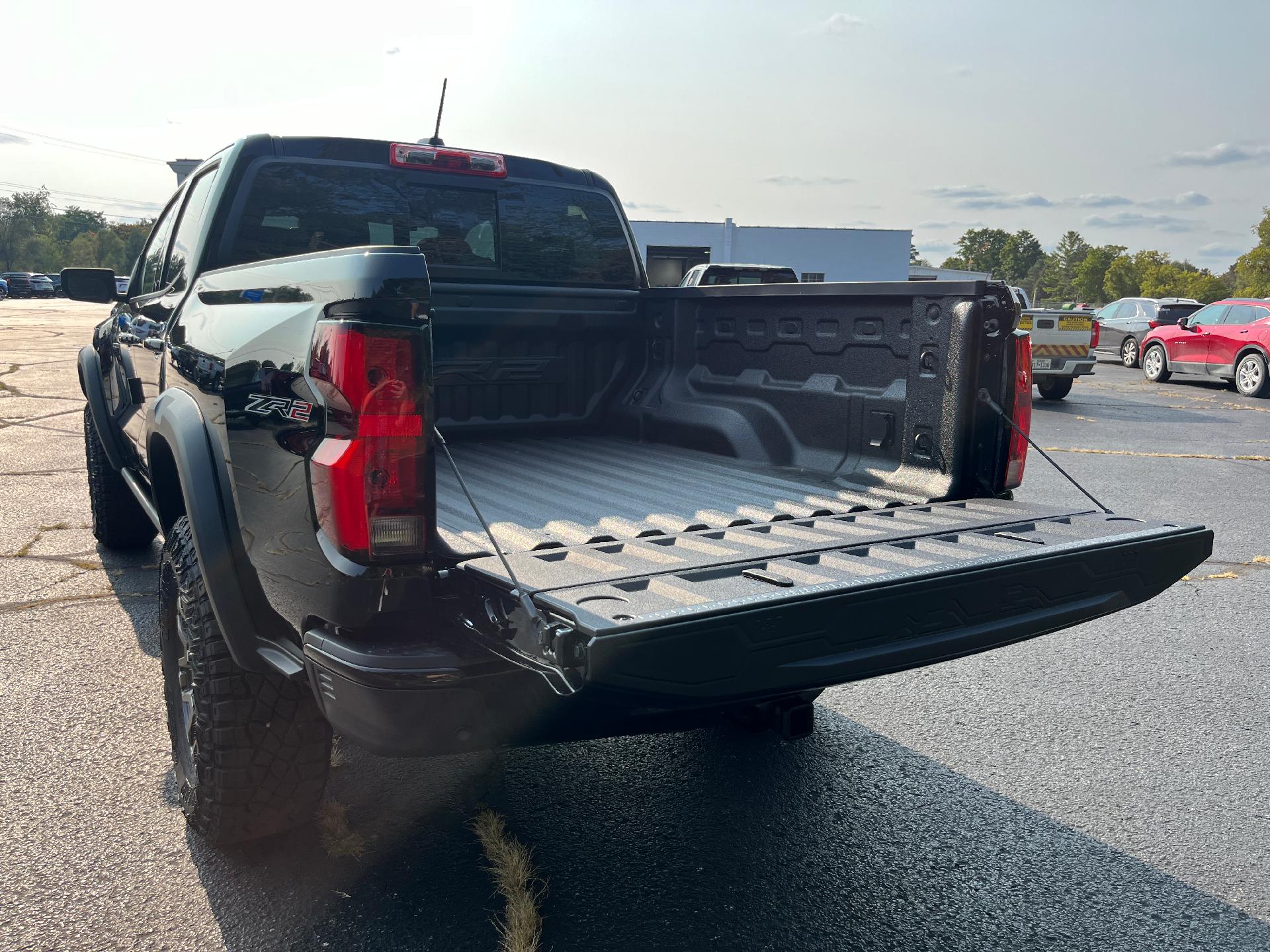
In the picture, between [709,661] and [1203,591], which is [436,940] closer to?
[709,661]

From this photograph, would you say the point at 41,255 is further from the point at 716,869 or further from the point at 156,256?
the point at 716,869

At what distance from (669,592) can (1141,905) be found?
5.64 feet

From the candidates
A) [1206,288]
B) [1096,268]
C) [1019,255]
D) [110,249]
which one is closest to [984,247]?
[1019,255]

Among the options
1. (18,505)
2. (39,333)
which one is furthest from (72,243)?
(18,505)

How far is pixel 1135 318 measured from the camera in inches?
923

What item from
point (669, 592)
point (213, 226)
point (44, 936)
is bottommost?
point (44, 936)

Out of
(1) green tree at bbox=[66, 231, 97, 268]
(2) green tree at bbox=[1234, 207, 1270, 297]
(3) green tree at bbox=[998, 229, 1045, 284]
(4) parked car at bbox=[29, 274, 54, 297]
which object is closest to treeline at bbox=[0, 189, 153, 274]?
(1) green tree at bbox=[66, 231, 97, 268]

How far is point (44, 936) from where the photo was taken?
8.11ft

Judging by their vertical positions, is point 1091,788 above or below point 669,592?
below

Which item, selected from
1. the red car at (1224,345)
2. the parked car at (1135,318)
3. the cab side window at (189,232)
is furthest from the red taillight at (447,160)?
the parked car at (1135,318)

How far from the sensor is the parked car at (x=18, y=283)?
61250 millimetres

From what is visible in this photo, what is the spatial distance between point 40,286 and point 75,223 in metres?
93.9

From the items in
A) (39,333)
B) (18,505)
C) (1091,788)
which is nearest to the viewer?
(1091,788)

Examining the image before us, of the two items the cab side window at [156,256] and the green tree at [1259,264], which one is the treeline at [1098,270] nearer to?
the green tree at [1259,264]
